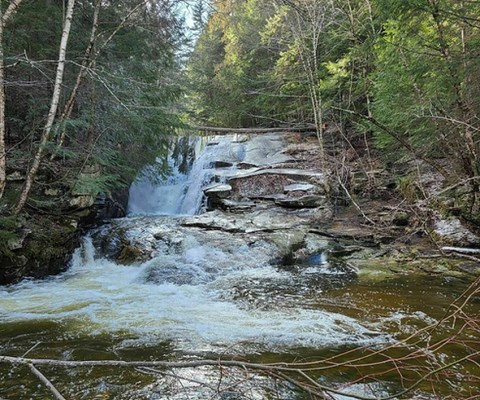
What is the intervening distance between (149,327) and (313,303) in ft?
8.62

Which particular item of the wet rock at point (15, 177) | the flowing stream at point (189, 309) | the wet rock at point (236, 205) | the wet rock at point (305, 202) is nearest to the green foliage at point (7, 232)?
the flowing stream at point (189, 309)

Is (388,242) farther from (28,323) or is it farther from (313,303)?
(28,323)

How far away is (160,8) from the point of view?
28.8ft

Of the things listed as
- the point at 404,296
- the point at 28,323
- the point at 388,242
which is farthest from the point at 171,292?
the point at 388,242

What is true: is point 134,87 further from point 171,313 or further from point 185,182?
point 185,182

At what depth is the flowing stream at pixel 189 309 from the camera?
3.80 metres

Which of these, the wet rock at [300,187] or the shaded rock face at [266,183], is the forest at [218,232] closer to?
the shaded rock face at [266,183]

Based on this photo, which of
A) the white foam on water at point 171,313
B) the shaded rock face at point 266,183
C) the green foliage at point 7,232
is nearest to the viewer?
the white foam on water at point 171,313

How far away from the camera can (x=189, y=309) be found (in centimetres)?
552

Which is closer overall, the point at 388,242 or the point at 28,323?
the point at 28,323

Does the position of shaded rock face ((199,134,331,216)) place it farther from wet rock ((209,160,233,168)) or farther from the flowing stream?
the flowing stream

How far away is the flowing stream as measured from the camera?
150 inches

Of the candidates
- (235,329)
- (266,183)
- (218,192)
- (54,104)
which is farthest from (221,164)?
(235,329)

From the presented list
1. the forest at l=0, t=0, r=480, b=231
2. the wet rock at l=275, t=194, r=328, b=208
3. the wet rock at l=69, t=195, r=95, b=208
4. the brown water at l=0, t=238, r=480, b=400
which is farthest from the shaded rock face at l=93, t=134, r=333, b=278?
the forest at l=0, t=0, r=480, b=231
